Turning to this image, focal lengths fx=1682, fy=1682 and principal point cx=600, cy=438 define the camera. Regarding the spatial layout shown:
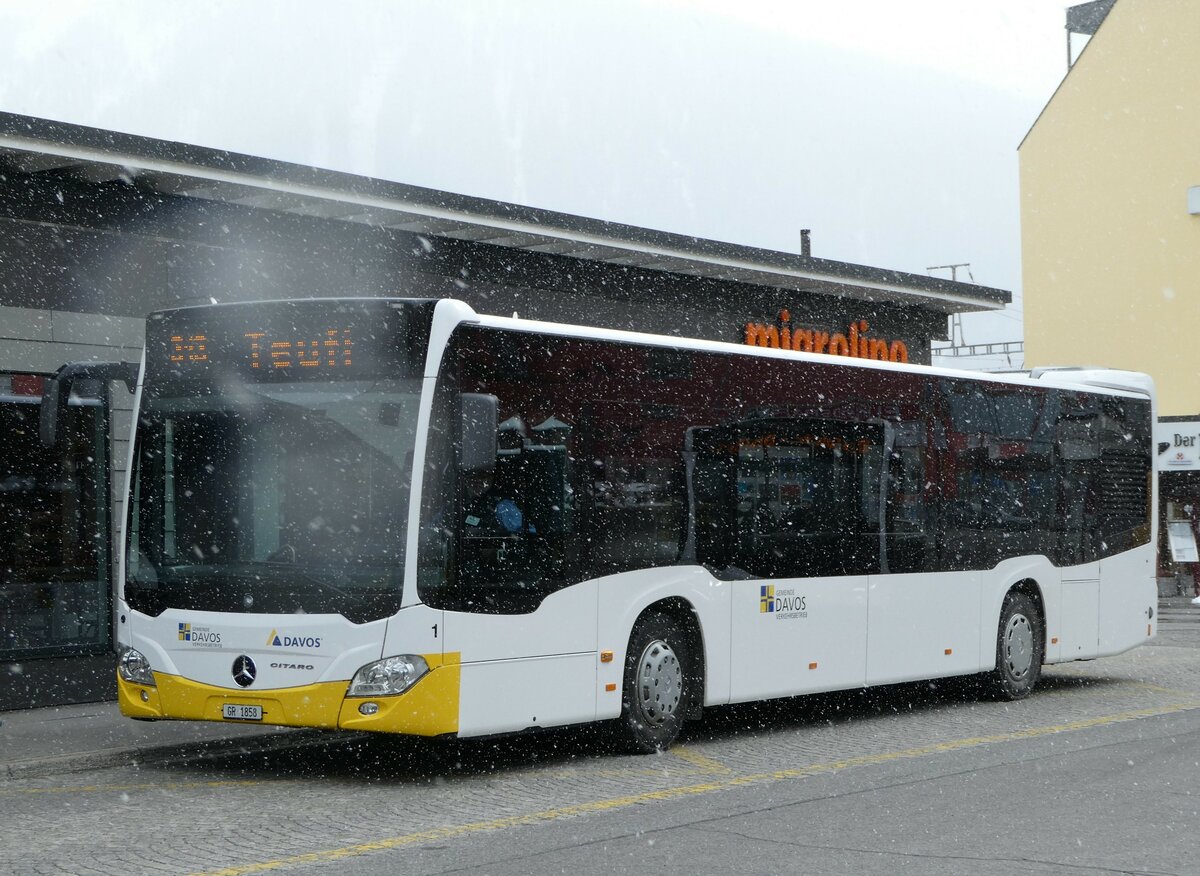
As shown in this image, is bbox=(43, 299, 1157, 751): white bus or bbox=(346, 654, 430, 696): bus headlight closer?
bbox=(346, 654, 430, 696): bus headlight

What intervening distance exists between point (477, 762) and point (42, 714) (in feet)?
14.1

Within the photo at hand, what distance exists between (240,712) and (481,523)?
1.83 meters

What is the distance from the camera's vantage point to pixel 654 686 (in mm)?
11477

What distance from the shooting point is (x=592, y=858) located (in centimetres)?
757

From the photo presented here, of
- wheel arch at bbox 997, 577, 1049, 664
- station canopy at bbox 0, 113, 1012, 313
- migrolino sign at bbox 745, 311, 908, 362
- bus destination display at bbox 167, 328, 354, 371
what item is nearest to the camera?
bus destination display at bbox 167, 328, 354, 371

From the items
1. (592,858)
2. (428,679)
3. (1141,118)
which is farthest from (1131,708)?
(1141,118)

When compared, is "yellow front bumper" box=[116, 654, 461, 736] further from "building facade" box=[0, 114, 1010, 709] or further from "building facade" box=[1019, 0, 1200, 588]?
"building facade" box=[1019, 0, 1200, 588]

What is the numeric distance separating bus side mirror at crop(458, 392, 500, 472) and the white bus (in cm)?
2

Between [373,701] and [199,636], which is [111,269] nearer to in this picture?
[199,636]

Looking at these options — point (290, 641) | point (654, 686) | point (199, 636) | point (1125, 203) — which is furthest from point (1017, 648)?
point (1125, 203)

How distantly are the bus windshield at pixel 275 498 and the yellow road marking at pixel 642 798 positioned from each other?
166 centimetres

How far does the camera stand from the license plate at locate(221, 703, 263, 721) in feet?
32.8

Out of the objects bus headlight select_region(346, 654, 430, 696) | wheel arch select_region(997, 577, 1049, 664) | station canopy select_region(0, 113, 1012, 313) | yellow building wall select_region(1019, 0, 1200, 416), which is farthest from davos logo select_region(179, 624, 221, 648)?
yellow building wall select_region(1019, 0, 1200, 416)

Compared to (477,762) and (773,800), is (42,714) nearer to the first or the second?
(477,762)
